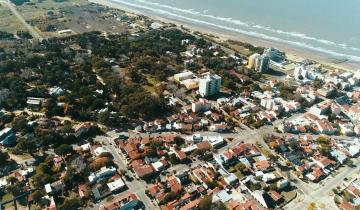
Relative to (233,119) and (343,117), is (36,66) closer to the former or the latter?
(233,119)

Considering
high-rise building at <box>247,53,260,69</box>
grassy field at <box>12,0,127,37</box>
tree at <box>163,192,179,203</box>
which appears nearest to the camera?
tree at <box>163,192,179,203</box>

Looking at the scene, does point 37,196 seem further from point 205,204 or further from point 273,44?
point 273,44

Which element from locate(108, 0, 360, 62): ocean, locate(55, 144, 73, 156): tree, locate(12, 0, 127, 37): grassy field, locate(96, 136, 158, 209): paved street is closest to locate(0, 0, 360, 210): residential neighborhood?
locate(96, 136, 158, 209): paved street

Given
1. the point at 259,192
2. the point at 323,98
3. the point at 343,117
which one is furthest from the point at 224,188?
the point at 323,98

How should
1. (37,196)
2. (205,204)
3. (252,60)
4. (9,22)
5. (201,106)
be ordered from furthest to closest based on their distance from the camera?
(9,22), (252,60), (201,106), (37,196), (205,204)

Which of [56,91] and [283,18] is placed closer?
[56,91]

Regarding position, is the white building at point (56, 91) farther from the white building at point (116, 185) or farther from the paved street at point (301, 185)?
the white building at point (116, 185)

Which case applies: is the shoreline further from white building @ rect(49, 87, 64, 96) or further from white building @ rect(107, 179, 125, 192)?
white building @ rect(107, 179, 125, 192)

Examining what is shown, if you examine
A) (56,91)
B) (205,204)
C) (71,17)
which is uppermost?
(71,17)

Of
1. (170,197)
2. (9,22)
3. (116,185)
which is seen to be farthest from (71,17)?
(170,197)
